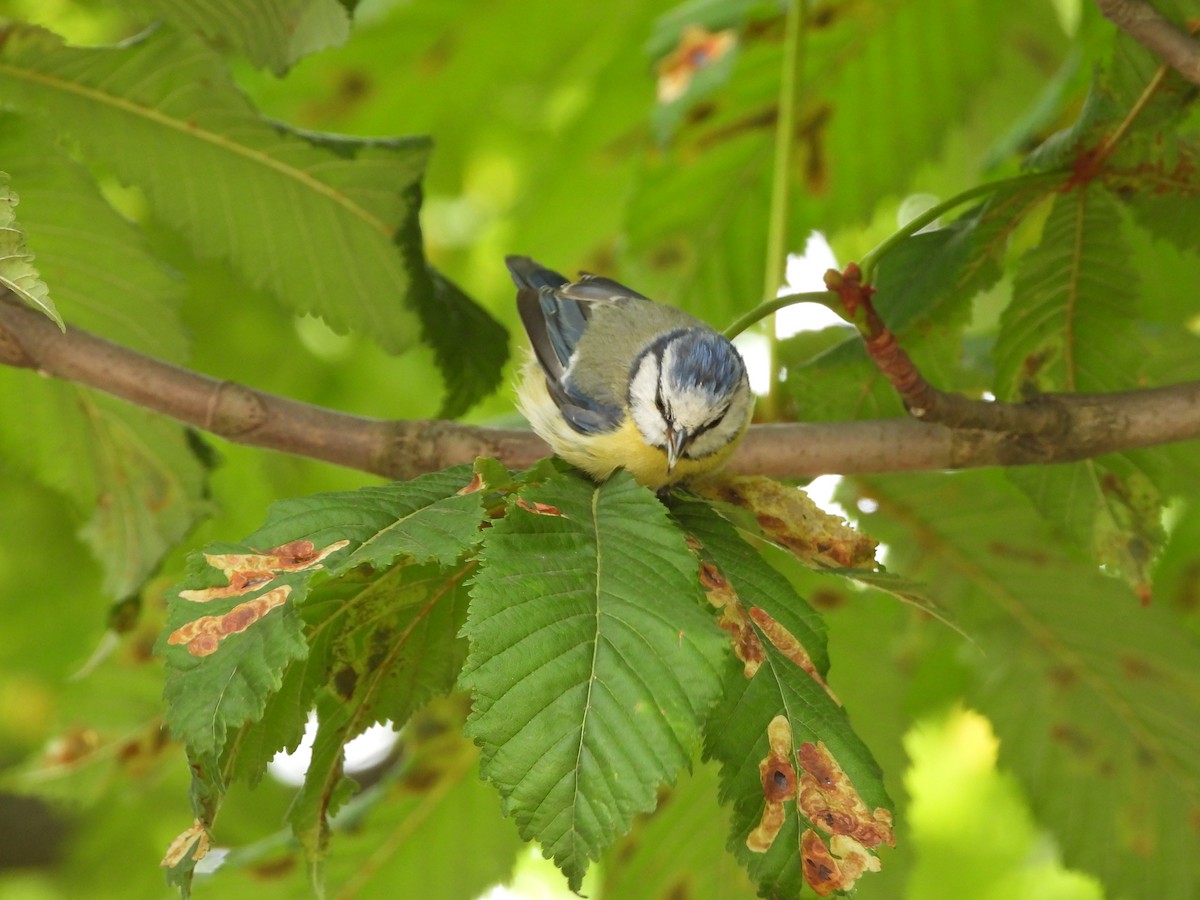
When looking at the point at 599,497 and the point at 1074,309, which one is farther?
the point at 1074,309

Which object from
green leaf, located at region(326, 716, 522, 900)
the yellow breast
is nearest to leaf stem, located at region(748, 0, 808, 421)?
the yellow breast

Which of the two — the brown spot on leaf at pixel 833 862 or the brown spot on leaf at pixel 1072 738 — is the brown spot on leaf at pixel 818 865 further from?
the brown spot on leaf at pixel 1072 738

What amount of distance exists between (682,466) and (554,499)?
0.98m

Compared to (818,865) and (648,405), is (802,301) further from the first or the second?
(648,405)

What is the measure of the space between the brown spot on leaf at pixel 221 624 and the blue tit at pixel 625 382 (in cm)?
80

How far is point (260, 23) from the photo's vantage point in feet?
6.61

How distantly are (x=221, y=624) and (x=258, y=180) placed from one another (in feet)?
3.92

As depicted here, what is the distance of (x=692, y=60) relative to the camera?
105 inches

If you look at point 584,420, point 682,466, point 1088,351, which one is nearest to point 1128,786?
point 1088,351

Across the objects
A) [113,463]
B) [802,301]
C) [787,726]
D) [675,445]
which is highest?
[113,463]

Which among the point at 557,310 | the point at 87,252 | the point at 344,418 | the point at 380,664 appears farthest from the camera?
the point at 557,310

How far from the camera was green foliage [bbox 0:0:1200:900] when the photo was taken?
1.31 metres

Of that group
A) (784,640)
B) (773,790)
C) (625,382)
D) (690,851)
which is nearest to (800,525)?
(784,640)

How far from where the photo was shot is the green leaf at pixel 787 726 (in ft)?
4.57
